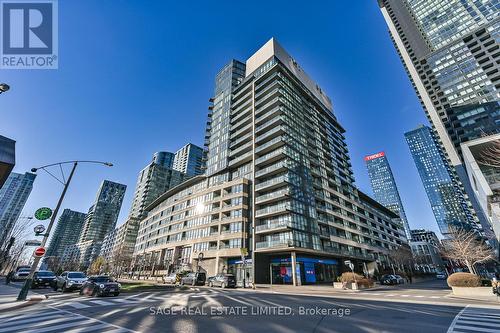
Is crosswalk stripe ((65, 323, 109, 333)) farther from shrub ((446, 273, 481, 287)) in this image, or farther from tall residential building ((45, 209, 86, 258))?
tall residential building ((45, 209, 86, 258))

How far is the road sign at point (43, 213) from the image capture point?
Answer: 47.8 feet

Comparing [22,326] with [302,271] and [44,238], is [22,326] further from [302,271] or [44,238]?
[302,271]

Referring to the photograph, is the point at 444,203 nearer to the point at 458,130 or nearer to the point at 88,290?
the point at 458,130

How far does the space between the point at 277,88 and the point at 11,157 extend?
5048cm

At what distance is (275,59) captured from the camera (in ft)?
194

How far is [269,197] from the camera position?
43.1m

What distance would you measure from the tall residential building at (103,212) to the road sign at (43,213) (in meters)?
170

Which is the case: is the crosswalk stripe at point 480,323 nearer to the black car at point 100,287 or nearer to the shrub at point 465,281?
the shrub at point 465,281

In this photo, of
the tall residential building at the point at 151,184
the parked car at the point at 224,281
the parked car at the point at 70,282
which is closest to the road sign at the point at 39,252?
the parked car at the point at 70,282

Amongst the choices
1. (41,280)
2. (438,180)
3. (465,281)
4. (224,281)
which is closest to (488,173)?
(465,281)

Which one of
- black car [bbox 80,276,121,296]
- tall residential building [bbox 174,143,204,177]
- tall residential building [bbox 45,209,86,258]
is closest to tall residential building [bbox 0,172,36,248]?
black car [bbox 80,276,121,296]

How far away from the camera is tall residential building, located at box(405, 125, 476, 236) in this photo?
134625 mm

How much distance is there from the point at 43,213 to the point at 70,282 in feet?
27.6

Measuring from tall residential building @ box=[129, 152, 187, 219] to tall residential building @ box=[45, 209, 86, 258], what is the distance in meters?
103
